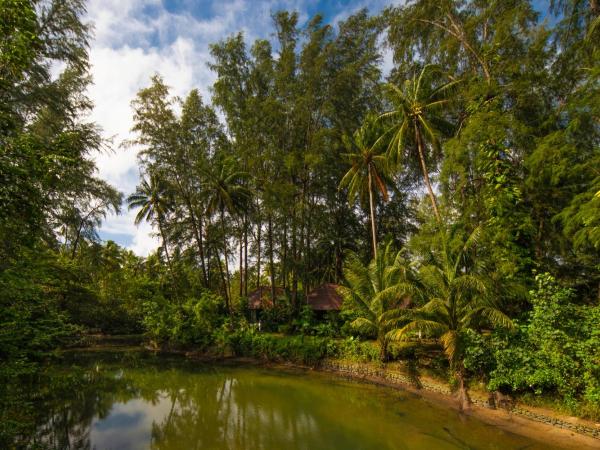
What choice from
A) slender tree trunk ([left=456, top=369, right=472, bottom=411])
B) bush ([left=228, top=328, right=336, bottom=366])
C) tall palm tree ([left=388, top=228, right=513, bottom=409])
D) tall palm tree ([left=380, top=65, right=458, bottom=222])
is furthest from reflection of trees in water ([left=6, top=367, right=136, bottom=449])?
tall palm tree ([left=380, top=65, right=458, bottom=222])

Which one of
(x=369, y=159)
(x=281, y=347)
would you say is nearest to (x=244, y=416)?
(x=281, y=347)

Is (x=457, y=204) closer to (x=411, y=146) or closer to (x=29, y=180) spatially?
(x=411, y=146)

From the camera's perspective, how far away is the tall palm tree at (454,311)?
424 inches

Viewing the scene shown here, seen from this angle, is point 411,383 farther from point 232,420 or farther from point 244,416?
point 232,420

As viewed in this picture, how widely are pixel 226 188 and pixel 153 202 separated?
7.62m

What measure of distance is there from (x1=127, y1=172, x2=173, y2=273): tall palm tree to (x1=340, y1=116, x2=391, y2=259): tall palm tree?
13724 mm

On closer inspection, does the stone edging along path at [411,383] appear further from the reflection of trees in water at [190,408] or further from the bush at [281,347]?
the reflection of trees in water at [190,408]

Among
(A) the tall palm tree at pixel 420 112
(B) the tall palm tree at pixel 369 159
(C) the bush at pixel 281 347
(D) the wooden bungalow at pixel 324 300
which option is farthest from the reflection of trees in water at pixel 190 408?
(A) the tall palm tree at pixel 420 112

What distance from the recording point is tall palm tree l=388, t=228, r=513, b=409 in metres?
10.8

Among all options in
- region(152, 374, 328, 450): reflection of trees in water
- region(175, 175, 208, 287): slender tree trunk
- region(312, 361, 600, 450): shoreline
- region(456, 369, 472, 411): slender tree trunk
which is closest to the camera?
region(312, 361, 600, 450): shoreline

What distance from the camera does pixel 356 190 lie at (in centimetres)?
1955

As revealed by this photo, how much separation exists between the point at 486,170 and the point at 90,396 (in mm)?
16635

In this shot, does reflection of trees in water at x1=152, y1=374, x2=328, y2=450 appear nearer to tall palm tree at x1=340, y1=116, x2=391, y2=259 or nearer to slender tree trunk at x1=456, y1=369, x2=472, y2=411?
slender tree trunk at x1=456, y1=369, x2=472, y2=411

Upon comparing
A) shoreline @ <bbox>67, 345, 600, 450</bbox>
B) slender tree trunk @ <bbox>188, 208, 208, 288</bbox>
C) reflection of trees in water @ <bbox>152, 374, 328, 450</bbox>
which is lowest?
reflection of trees in water @ <bbox>152, 374, 328, 450</bbox>
